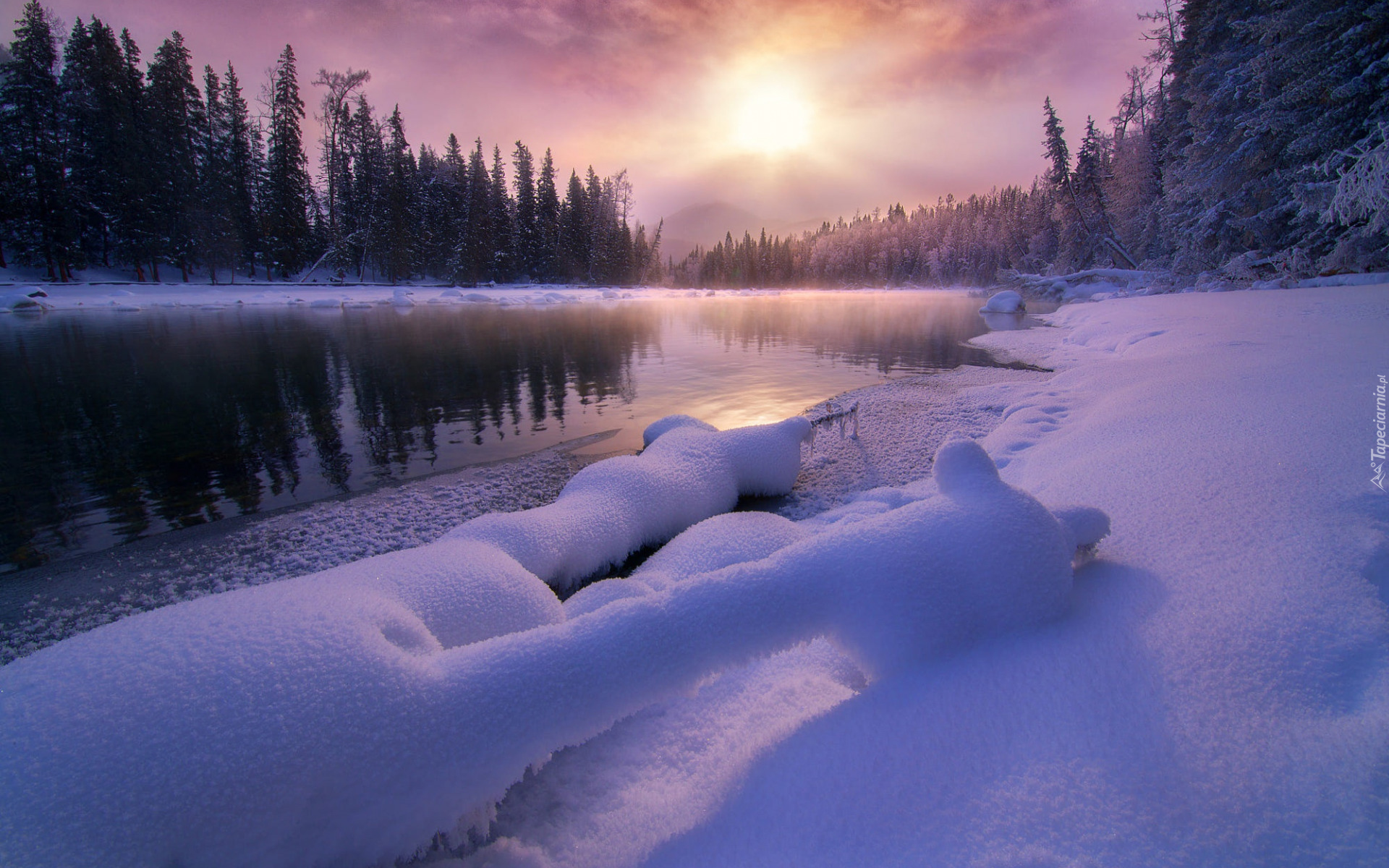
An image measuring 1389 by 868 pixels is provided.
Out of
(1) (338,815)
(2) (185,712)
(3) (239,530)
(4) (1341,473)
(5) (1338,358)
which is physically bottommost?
(3) (239,530)

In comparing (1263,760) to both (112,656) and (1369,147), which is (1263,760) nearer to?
(112,656)

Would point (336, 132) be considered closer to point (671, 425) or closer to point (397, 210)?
point (397, 210)

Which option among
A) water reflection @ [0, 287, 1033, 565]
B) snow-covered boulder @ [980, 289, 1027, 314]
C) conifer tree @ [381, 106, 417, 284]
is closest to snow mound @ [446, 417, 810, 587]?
water reflection @ [0, 287, 1033, 565]

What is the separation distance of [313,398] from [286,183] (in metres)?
41.5

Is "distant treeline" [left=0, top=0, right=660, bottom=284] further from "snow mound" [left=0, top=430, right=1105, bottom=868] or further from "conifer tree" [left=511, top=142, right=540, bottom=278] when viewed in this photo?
"snow mound" [left=0, top=430, right=1105, bottom=868]

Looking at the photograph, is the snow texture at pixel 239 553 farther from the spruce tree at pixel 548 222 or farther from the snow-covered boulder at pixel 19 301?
the spruce tree at pixel 548 222

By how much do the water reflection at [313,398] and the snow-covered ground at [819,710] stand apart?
4806 millimetres

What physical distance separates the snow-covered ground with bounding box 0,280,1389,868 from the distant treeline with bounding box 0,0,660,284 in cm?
4666

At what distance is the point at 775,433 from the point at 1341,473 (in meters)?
4.12

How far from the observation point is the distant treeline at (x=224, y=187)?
3014 cm

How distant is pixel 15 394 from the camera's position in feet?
31.7

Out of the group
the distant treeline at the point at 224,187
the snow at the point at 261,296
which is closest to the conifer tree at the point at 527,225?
the distant treeline at the point at 224,187

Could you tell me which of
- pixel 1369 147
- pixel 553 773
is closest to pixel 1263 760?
pixel 553 773

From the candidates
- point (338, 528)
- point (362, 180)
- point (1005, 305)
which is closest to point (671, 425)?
point (338, 528)
